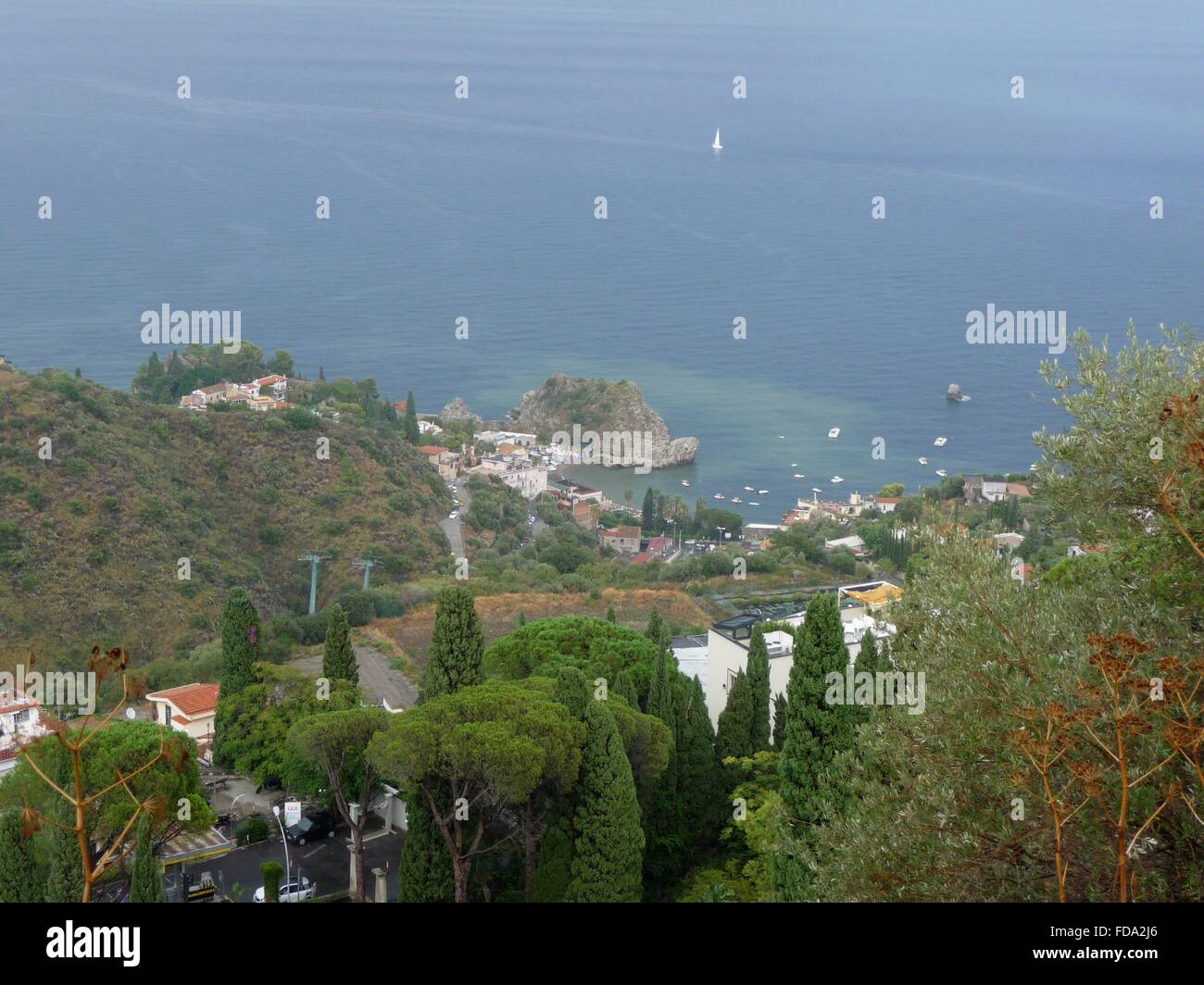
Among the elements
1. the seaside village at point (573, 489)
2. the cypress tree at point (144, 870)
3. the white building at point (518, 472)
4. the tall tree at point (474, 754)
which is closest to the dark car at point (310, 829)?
the tall tree at point (474, 754)

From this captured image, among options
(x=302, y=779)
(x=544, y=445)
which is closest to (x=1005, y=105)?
(x=544, y=445)

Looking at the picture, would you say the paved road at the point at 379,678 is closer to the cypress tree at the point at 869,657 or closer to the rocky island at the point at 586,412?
the cypress tree at the point at 869,657

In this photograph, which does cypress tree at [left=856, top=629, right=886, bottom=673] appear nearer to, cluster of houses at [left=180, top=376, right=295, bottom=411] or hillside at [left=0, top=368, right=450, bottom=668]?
hillside at [left=0, top=368, right=450, bottom=668]

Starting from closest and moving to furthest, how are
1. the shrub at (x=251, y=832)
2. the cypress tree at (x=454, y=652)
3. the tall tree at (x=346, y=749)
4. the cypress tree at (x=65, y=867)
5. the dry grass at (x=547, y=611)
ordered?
1. the cypress tree at (x=65, y=867)
2. the tall tree at (x=346, y=749)
3. the cypress tree at (x=454, y=652)
4. the shrub at (x=251, y=832)
5. the dry grass at (x=547, y=611)

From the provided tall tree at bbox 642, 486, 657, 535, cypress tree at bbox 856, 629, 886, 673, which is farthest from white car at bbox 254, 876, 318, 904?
tall tree at bbox 642, 486, 657, 535

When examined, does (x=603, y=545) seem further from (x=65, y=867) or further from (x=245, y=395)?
(x=65, y=867)
